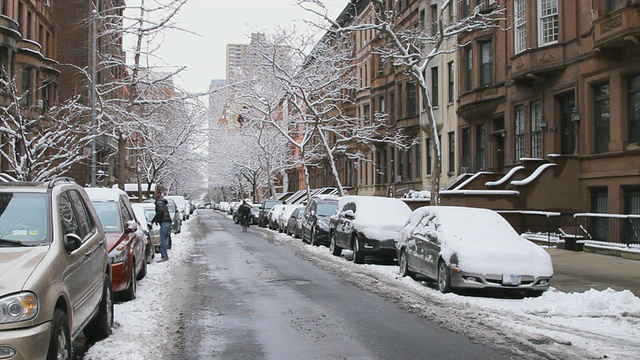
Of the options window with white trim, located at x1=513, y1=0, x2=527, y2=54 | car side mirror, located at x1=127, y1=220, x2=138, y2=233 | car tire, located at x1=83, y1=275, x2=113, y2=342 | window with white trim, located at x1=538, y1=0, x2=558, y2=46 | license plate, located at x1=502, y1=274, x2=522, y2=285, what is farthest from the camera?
window with white trim, located at x1=513, y1=0, x2=527, y2=54

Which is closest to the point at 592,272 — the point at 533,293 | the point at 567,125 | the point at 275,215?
the point at 533,293

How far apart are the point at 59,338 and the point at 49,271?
556 millimetres

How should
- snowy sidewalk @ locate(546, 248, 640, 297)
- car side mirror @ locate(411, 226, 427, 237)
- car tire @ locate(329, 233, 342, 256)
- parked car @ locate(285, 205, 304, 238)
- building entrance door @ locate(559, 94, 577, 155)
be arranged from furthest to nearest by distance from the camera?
parked car @ locate(285, 205, 304, 238)
building entrance door @ locate(559, 94, 577, 155)
car tire @ locate(329, 233, 342, 256)
car side mirror @ locate(411, 226, 427, 237)
snowy sidewalk @ locate(546, 248, 640, 297)

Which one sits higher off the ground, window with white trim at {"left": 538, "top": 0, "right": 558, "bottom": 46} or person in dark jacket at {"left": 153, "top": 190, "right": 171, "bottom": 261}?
window with white trim at {"left": 538, "top": 0, "right": 558, "bottom": 46}

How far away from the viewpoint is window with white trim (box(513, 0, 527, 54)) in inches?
1019

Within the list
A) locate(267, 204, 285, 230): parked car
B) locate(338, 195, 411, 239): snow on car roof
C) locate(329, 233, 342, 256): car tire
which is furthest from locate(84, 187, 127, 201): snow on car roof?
locate(267, 204, 285, 230): parked car

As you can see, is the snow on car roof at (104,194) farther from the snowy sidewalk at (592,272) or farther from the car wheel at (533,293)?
the snowy sidewalk at (592,272)

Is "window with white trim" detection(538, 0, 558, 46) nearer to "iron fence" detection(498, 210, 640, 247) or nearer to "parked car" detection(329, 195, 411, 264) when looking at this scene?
"iron fence" detection(498, 210, 640, 247)

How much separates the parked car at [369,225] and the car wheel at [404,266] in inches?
98.0

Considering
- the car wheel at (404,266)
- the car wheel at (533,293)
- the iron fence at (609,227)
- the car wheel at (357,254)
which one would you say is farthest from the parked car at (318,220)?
the car wheel at (533,293)

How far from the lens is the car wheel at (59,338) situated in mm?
5141

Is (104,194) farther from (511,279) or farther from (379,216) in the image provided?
(379,216)

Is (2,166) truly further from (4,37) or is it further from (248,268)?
(248,268)

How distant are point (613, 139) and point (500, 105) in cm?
789
